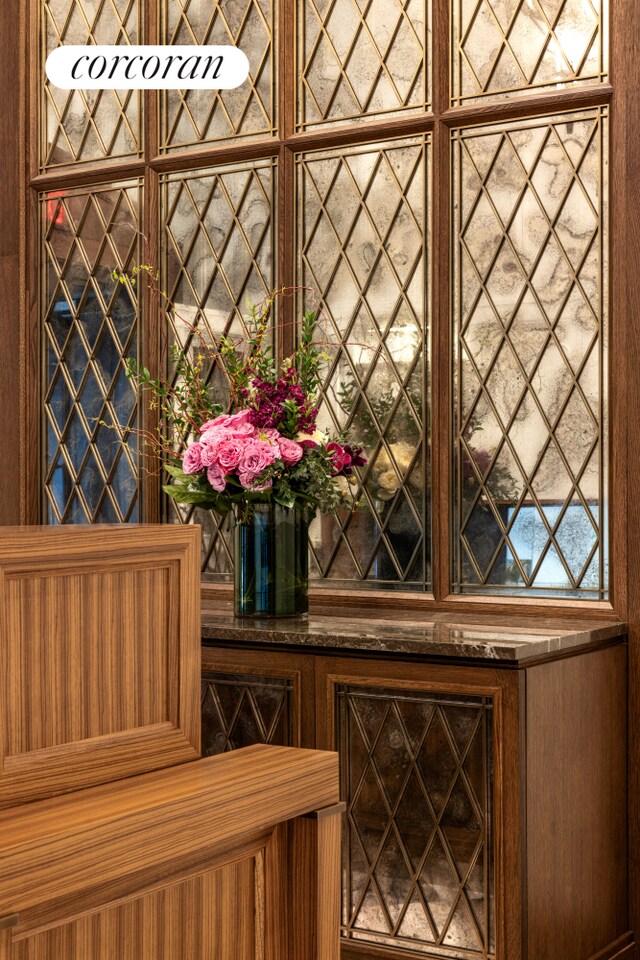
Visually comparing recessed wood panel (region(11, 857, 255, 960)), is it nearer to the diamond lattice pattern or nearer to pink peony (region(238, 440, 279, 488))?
the diamond lattice pattern

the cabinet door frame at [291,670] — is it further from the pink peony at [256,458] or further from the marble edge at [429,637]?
the pink peony at [256,458]

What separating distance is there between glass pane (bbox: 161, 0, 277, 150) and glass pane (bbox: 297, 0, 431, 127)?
130 mm

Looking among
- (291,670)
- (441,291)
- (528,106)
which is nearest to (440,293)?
(441,291)

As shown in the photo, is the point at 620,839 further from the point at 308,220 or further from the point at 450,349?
the point at 308,220

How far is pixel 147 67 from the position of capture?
3.80 meters

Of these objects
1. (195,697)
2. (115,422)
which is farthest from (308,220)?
(195,697)

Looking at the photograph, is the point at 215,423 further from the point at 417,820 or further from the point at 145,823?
the point at 145,823

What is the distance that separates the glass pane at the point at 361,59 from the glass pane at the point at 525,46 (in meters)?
0.12

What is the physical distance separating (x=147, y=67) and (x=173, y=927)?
3.22 meters

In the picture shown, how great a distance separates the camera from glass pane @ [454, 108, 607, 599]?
305 centimetres

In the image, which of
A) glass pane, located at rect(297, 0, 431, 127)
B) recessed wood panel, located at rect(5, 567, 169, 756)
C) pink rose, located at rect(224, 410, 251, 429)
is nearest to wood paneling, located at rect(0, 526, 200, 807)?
recessed wood panel, located at rect(5, 567, 169, 756)

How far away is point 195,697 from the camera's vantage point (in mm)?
1368

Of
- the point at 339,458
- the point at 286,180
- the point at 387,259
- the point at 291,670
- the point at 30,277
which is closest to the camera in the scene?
the point at 291,670

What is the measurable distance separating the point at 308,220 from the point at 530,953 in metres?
2.16
